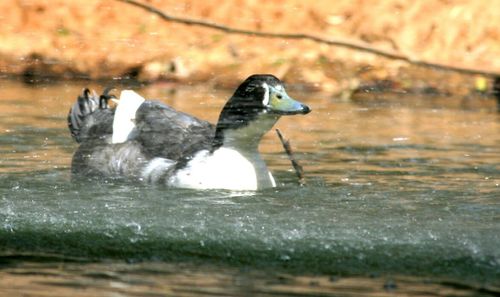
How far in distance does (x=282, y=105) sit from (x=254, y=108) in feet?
0.75

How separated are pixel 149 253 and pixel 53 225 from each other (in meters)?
→ 0.83

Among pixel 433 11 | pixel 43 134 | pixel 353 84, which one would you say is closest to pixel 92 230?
pixel 43 134

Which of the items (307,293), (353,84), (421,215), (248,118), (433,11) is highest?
(433,11)

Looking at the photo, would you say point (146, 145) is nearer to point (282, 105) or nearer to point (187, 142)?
point (187, 142)

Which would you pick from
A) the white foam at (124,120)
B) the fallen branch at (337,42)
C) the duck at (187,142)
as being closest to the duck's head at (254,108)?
the duck at (187,142)

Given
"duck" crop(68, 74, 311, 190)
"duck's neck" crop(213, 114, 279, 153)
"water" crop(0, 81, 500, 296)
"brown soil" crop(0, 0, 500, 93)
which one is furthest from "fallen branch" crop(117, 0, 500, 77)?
"brown soil" crop(0, 0, 500, 93)

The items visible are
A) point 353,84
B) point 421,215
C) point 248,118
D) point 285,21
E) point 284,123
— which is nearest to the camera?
point 421,215

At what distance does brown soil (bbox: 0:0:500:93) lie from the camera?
15164mm

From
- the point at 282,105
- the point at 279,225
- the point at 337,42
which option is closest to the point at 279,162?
the point at 282,105

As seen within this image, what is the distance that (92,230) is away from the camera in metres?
7.71

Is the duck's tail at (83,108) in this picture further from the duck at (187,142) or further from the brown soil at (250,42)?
the brown soil at (250,42)

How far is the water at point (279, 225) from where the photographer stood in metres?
6.71

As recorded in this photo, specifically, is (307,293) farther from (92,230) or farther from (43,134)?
(43,134)

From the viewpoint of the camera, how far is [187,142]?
31.8 ft
